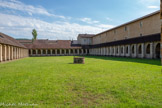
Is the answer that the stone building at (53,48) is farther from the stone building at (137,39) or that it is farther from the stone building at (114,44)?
the stone building at (137,39)

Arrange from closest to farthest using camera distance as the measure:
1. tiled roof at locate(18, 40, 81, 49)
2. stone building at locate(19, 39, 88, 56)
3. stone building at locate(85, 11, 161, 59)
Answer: stone building at locate(85, 11, 161, 59)
stone building at locate(19, 39, 88, 56)
tiled roof at locate(18, 40, 81, 49)

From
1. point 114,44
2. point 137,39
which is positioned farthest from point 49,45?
point 137,39

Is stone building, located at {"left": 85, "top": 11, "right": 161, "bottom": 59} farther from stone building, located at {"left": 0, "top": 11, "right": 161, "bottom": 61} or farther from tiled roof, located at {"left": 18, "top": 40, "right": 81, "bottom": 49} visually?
tiled roof, located at {"left": 18, "top": 40, "right": 81, "bottom": 49}

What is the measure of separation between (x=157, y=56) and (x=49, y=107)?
77.8 ft

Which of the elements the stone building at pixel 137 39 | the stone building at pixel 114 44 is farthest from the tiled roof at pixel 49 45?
the stone building at pixel 137 39

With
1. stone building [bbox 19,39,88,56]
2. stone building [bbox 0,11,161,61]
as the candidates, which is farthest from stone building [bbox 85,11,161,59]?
stone building [bbox 19,39,88,56]

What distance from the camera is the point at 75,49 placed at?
51156 mm

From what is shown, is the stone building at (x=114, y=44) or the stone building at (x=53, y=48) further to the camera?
the stone building at (x=53, y=48)

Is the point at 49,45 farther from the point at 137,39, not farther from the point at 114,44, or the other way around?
the point at 137,39

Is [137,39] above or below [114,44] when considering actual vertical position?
above

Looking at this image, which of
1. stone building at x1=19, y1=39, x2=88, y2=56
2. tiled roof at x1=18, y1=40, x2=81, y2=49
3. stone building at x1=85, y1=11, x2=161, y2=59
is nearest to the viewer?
stone building at x1=85, y1=11, x2=161, y2=59

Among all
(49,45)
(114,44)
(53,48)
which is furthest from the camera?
(49,45)

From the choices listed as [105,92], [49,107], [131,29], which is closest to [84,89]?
[105,92]

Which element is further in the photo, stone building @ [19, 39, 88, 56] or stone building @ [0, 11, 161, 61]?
stone building @ [19, 39, 88, 56]
